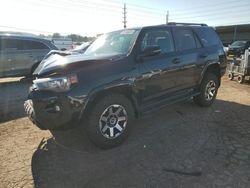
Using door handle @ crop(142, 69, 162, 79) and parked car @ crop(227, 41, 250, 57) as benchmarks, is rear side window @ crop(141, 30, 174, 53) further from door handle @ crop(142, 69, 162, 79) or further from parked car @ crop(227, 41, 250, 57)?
parked car @ crop(227, 41, 250, 57)

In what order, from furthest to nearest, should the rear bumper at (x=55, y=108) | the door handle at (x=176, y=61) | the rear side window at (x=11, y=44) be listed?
1. the rear side window at (x=11, y=44)
2. the door handle at (x=176, y=61)
3. the rear bumper at (x=55, y=108)

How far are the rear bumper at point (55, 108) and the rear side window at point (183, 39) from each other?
2580mm

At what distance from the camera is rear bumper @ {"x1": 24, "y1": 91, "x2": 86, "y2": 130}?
338cm

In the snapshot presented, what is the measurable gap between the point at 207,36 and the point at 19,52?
739cm

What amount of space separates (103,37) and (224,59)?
3317 mm

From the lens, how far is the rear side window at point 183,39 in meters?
5.02

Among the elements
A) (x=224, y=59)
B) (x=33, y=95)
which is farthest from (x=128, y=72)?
(x=224, y=59)

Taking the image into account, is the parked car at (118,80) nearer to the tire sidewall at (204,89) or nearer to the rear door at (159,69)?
the rear door at (159,69)

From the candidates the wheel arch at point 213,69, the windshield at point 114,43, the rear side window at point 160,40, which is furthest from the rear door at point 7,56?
the wheel arch at point 213,69

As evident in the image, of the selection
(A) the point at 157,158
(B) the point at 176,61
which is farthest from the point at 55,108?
(B) the point at 176,61

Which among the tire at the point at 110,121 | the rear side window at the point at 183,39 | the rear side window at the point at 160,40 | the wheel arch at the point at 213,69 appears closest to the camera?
the tire at the point at 110,121

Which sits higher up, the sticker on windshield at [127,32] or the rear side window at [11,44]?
the sticker on windshield at [127,32]

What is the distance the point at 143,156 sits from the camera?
3.68m

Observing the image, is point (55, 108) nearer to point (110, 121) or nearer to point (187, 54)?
point (110, 121)
